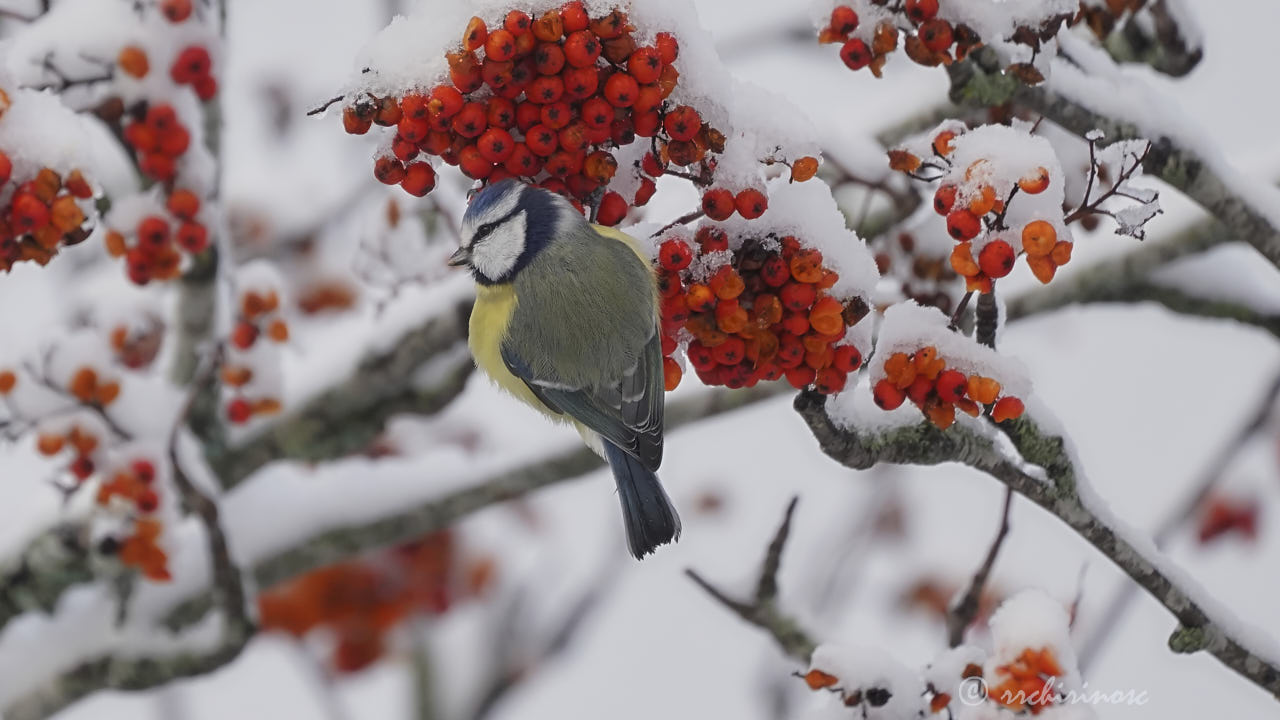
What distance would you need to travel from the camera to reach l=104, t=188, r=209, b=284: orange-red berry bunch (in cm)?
259

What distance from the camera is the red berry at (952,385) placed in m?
1.63

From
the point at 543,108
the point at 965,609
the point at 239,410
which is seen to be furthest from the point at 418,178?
the point at 239,410

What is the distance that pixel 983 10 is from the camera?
1724 mm

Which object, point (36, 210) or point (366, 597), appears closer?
point (36, 210)

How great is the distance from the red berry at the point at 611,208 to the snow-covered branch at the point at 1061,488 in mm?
473

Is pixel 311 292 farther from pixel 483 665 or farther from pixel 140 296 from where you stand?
pixel 483 665

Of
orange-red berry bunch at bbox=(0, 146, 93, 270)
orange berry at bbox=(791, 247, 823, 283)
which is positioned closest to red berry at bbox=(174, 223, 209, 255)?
orange-red berry bunch at bbox=(0, 146, 93, 270)

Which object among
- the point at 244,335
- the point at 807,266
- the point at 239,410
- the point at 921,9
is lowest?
the point at 239,410

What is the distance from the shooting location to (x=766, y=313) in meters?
1.69

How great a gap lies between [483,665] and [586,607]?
3.40ft

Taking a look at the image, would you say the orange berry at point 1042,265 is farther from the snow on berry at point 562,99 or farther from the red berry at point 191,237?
the red berry at point 191,237

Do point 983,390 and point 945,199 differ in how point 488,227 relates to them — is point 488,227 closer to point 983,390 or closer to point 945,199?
point 945,199

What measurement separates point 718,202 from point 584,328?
2.05 ft

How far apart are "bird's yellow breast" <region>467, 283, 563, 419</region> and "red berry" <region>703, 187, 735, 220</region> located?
71 cm
